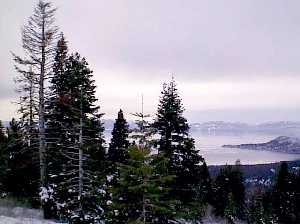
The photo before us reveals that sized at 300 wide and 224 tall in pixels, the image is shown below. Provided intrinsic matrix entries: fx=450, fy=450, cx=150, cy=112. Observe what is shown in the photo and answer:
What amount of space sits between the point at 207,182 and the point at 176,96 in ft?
155

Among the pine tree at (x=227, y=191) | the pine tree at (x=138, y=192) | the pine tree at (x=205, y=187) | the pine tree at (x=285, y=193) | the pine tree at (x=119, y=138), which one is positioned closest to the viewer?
the pine tree at (x=138, y=192)

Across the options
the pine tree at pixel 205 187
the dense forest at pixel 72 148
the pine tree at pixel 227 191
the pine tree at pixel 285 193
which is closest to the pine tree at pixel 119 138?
the dense forest at pixel 72 148

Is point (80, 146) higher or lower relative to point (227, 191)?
higher

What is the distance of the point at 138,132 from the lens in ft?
65.3

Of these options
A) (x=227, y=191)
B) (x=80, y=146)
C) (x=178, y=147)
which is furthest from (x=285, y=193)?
(x=80, y=146)

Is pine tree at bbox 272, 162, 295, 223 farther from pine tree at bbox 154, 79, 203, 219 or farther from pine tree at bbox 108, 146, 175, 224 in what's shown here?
pine tree at bbox 108, 146, 175, 224

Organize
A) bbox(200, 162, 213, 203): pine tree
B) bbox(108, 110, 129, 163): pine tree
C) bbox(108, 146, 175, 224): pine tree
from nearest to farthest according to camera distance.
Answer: bbox(108, 146, 175, 224): pine tree
bbox(108, 110, 129, 163): pine tree
bbox(200, 162, 213, 203): pine tree

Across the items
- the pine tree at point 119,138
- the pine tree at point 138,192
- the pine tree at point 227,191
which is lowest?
the pine tree at point 227,191

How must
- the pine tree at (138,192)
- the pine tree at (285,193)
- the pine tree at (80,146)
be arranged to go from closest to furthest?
the pine tree at (138,192), the pine tree at (80,146), the pine tree at (285,193)

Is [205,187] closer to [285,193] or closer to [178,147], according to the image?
Result: [285,193]

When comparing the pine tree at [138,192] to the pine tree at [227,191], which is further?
the pine tree at [227,191]

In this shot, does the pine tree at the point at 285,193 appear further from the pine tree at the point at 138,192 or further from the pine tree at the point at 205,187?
the pine tree at the point at 138,192

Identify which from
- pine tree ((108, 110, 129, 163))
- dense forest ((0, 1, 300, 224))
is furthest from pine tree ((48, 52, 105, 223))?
pine tree ((108, 110, 129, 163))

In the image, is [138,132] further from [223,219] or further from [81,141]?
[223,219]
